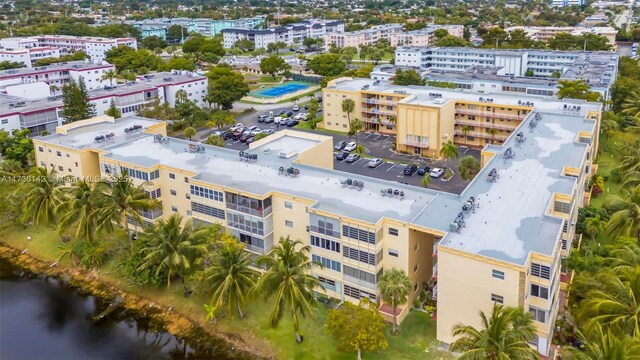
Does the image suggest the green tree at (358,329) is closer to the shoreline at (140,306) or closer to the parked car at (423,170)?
the shoreline at (140,306)

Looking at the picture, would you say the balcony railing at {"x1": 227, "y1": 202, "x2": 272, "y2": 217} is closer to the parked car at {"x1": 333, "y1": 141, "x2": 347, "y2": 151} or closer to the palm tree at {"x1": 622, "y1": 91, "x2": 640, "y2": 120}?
the parked car at {"x1": 333, "y1": 141, "x2": 347, "y2": 151}

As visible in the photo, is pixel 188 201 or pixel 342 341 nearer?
pixel 342 341

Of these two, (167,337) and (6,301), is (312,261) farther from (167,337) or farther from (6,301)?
(6,301)

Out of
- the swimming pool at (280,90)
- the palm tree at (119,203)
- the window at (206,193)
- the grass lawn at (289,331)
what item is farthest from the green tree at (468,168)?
the swimming pool at (280,90)

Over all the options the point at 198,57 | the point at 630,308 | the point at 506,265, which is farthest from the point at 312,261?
the point at 198,57

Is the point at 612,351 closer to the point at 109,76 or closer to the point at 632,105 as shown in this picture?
the point at 632,105

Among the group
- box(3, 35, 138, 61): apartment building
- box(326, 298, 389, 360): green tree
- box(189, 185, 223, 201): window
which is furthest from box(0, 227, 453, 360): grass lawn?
box(3, 35, 138, 61): apartment building

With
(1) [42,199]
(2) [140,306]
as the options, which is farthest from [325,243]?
(1) [42,199]
